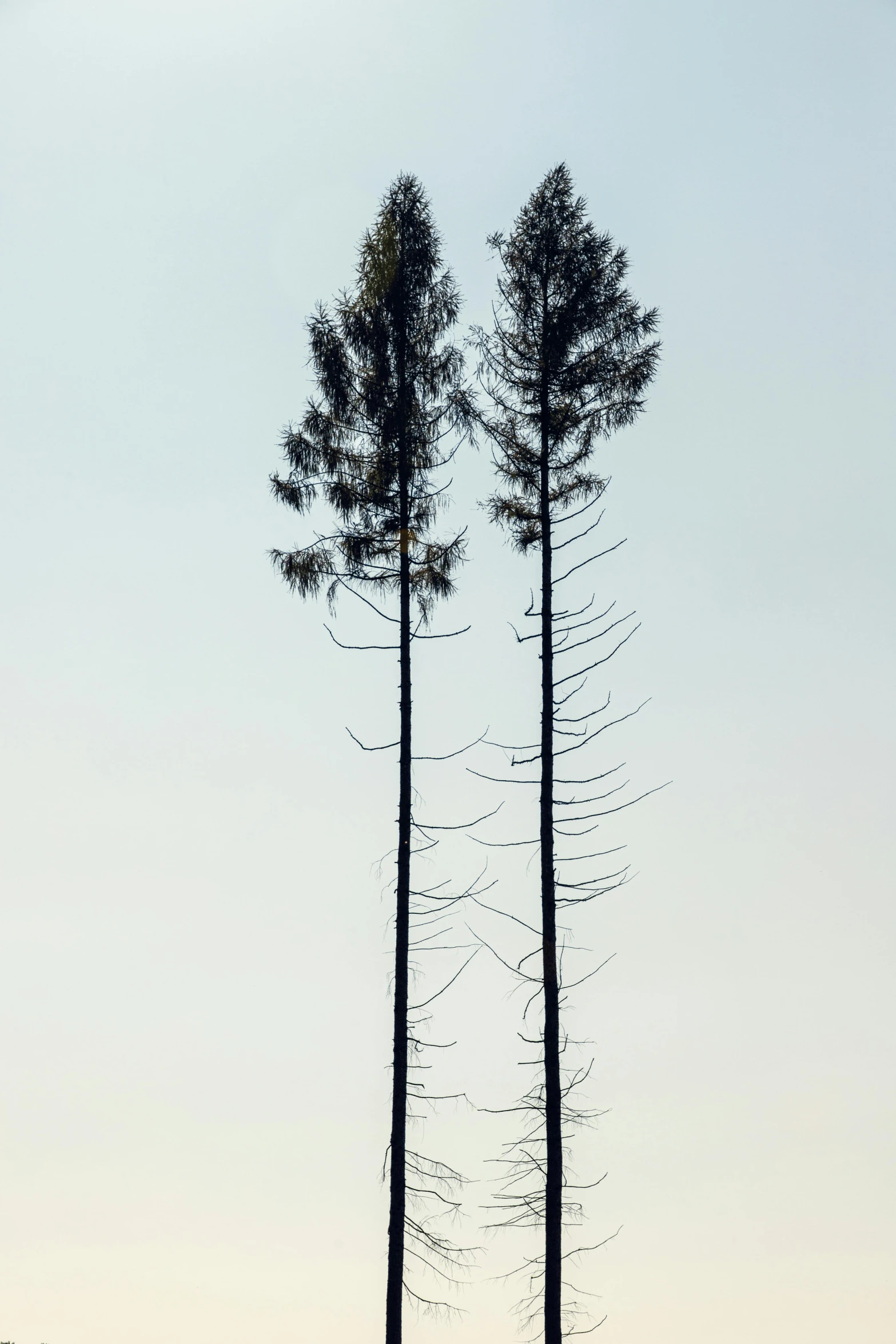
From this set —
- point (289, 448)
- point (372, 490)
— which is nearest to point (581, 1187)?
point (372, 490)

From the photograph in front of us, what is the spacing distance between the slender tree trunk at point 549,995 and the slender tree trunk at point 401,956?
1685mm

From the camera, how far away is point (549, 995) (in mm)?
13875

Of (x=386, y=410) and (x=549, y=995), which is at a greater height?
(x=386, y=410)

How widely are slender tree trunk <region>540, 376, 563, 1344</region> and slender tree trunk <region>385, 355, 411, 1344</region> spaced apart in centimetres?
169

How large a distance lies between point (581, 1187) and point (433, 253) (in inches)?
493

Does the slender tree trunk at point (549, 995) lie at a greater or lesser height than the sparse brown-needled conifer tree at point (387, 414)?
lesser

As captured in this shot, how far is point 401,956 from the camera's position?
14.4m

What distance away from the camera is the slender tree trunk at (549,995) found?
1308 centimetres

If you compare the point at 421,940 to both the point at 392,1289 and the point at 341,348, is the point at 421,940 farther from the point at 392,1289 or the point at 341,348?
the point at 341,348

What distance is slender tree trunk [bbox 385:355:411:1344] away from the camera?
1348 centimetres

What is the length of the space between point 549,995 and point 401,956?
189 cm

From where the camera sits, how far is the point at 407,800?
49.0ft

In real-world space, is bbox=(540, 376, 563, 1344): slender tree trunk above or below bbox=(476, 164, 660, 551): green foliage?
below

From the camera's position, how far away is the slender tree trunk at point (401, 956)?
1348cm
